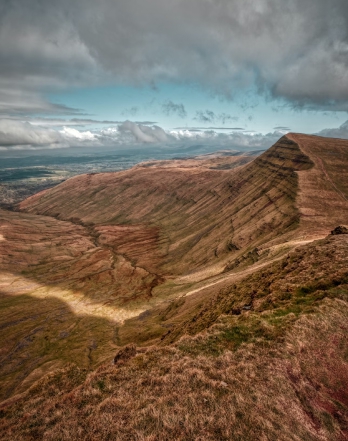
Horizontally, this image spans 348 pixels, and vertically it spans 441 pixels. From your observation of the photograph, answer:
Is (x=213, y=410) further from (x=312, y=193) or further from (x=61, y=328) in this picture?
(x=312, y=193)

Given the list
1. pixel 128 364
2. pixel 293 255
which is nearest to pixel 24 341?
pixel 128 364

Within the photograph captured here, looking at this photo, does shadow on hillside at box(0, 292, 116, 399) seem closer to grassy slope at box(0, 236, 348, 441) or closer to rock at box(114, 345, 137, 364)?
rock at box(114, 345, 137, 364)

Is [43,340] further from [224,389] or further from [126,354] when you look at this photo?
[224,389]

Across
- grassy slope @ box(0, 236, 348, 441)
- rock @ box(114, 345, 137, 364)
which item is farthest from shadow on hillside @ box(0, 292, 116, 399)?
grassy slope @ box(0, 236, 348, 441)

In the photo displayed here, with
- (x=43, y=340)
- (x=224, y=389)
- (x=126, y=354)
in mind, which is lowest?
(x=43, y=340)

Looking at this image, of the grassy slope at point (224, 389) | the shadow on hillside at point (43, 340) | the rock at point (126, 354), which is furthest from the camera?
the shadow on hillside at point (43, 340)

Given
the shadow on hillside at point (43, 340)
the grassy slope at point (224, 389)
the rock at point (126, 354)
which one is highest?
the grassy slope at point (224, 389)

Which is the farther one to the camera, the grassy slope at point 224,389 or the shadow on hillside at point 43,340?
the shadow on hillside at point 43,340

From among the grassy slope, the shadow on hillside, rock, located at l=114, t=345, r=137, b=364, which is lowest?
the shadow on hillside

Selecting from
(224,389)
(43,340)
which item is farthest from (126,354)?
(43,340)

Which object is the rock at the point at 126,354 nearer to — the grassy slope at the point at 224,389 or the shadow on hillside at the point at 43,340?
the grassy slope at the point at 224,389

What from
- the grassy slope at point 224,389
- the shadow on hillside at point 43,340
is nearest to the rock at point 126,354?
the grassy slope at point 224,389
